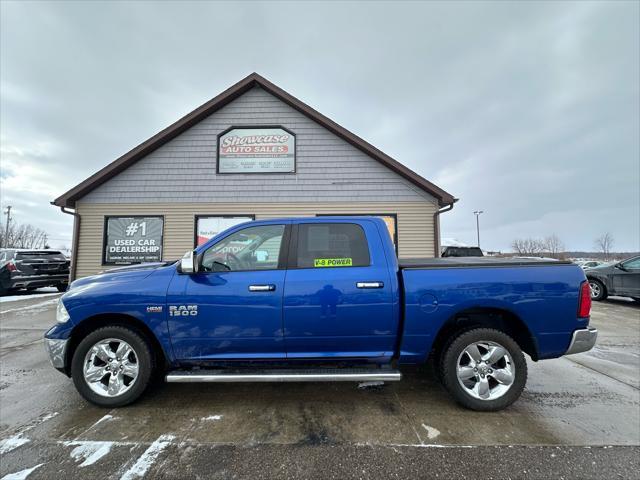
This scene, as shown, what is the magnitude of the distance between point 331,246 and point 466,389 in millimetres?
1931

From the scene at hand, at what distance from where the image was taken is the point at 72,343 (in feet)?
10.1

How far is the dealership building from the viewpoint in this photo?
948 cm

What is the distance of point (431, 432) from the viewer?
8.57 feet

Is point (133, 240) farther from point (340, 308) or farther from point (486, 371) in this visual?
point (486, 371)

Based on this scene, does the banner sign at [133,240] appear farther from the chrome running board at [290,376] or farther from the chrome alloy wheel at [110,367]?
the chrome running board at [290,376]

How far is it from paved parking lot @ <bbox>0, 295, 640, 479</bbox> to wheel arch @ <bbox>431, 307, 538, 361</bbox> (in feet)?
1.97

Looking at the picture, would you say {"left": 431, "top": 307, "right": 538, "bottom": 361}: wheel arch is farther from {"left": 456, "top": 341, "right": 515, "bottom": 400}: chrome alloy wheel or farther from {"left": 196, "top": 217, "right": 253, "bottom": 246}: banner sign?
{"left": 196, "top": 217, "right": 253, "bottom": 246}: banner sign

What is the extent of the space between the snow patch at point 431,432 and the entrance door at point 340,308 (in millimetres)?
687

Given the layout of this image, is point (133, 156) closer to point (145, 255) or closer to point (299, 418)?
point (145, 255)

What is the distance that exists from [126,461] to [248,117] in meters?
9.68

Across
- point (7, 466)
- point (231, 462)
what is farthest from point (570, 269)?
point (7, 466)

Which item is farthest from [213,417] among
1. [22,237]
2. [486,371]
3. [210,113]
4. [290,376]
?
[22,237]

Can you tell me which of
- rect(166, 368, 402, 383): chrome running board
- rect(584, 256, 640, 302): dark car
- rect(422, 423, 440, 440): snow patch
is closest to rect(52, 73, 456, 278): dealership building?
rect(584, 256, 640, 302): dark car

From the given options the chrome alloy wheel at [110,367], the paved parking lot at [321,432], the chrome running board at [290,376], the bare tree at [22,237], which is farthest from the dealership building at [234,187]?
the bare tree at [22,237]
